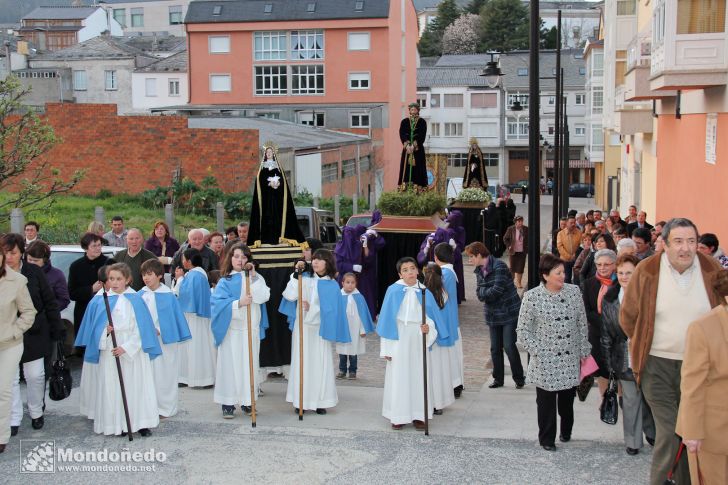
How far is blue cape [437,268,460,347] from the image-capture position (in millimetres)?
9586

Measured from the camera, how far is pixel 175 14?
350 ft

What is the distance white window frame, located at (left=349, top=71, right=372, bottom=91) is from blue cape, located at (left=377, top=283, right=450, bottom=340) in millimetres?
47280

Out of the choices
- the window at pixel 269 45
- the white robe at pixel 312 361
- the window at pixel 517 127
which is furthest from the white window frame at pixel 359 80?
the white robe at pixel 312 361

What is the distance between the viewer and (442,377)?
9.75m

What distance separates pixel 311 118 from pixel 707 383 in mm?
49985

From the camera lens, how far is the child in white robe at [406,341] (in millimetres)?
9156

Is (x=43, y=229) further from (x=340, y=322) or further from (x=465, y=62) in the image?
(x=465, y=62)

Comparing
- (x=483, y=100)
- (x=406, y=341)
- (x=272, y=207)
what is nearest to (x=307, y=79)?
(x=483, y=100)

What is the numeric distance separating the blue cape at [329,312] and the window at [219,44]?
49.5 metres

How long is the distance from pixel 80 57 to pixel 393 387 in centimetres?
6042

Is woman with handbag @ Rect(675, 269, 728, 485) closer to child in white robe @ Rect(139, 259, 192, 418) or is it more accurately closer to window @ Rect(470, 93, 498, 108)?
child in white robe @ Rect(139, 259, 192, 418)

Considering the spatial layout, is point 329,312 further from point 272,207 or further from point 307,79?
point 307,79

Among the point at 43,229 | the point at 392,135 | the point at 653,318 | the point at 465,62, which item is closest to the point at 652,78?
the point at 653,318

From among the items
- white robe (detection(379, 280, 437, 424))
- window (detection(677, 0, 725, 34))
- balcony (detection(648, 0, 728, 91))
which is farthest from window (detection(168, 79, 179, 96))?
white robe (detection(379, 280, 437, 424))
